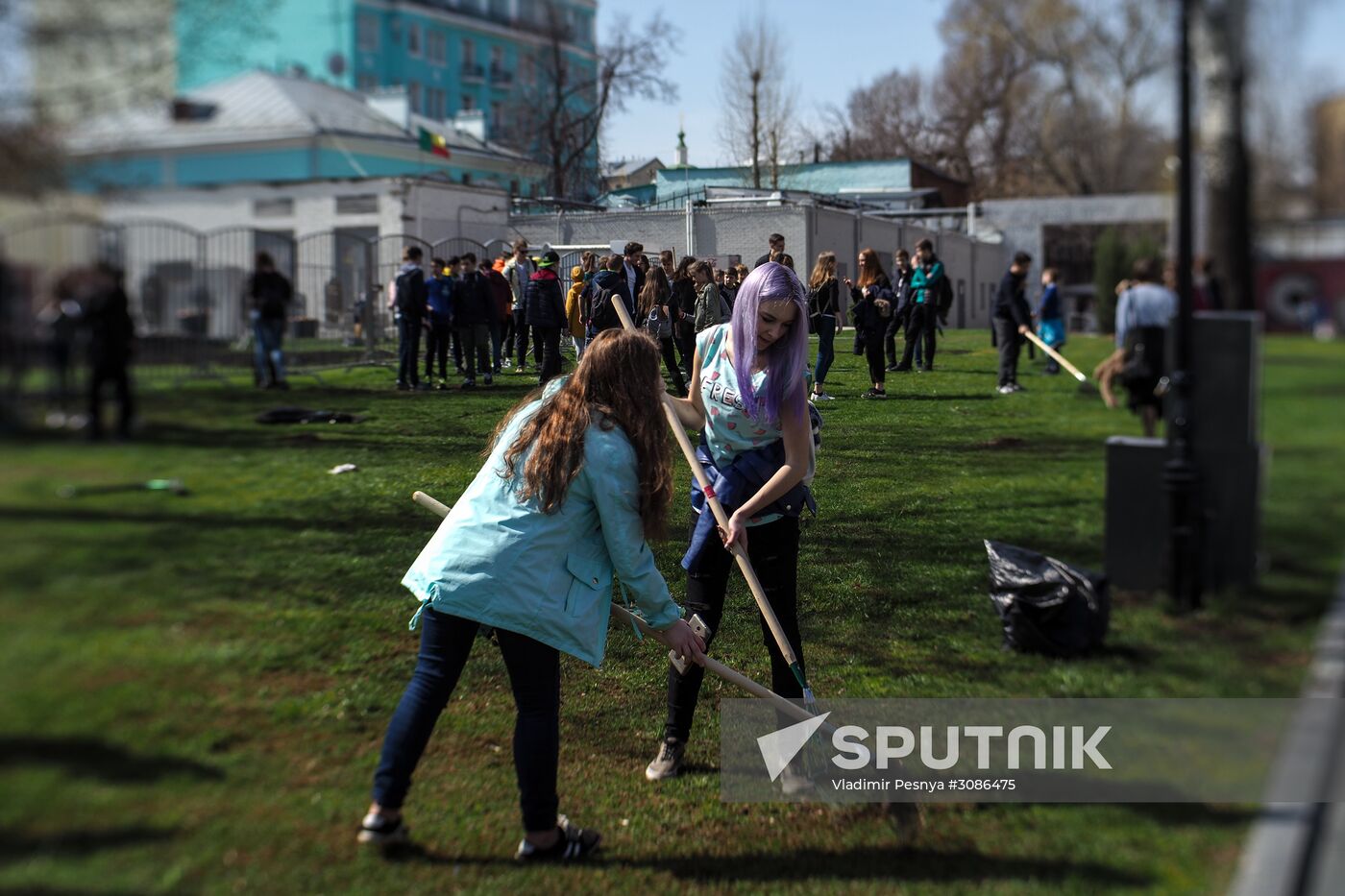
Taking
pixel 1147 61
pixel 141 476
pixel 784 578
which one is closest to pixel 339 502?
pixel 141 476

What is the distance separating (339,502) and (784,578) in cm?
169

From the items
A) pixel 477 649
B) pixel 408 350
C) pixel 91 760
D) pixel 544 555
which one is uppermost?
pixel 408 350

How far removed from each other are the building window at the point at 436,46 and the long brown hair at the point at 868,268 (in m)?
1.77

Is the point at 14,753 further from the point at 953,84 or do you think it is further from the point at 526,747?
the point at 953,84

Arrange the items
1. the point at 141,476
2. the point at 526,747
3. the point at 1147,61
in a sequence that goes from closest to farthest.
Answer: the point at 141,476
the point at 1147,61
the point at 526,747

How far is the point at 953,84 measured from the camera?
14.2ft

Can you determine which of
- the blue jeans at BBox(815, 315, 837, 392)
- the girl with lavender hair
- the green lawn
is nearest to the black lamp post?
the green lawn

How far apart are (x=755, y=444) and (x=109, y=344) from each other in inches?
95.1

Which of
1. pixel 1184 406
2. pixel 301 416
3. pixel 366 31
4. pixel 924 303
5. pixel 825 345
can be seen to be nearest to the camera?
pixel 366 31

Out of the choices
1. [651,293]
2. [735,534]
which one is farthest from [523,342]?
[735,534]

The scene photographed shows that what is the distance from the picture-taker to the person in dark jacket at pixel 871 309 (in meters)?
4.65

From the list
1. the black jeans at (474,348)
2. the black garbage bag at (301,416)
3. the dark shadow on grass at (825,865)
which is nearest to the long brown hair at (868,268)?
the black jeans at (474,348)

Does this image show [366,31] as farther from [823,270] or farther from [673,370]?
[673,370]

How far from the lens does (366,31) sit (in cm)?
345
